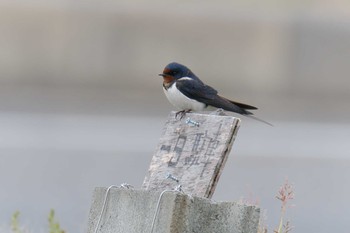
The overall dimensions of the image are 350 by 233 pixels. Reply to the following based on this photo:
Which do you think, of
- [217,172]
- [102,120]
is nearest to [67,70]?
[102,120]

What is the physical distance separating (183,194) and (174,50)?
28.0 ft

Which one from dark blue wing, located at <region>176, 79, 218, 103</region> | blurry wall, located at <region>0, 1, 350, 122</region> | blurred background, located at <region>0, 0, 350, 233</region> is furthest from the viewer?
blurry wall, located at <region>0, 1, 350, 122</region>

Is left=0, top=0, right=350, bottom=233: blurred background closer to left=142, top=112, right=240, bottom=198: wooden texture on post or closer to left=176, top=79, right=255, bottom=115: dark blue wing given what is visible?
left=176, top=79, right=255, bottom=115: dark blue wing

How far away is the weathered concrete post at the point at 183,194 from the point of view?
13.6 ft

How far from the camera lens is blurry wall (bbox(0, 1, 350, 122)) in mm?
12656

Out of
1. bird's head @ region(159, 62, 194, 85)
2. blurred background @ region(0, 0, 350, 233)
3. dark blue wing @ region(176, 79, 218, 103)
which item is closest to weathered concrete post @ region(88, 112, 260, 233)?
dark blue wing @ region(176, 79, 218, 103)

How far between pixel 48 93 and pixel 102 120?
3.41ft

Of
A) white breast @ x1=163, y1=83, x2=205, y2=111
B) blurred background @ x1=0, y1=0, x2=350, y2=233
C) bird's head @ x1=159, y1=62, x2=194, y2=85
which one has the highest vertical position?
blurred background @ x1=0, y1=0, x2=350, y2=233

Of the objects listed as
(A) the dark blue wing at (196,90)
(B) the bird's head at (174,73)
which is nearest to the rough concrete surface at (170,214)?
(A) the dark blue wing at (196,90)

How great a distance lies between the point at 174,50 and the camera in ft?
41.4

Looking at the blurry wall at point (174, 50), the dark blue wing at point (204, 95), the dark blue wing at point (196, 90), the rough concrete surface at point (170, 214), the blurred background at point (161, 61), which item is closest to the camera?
the rough concrete surface at point (170, 214)

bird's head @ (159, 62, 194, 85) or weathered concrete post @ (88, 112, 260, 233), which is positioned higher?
bird's head @ (159, 62, 194, 85)

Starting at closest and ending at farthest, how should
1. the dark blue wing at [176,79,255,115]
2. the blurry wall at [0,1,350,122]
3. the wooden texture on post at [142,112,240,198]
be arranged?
the wooden texture on post at [142,112,240,198], the dark blue wing at [176,79,255,115], the blurry wall at [0,1,350,122]

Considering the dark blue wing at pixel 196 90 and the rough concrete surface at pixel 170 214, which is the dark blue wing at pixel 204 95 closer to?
the dark blue wing at pixel 196 90
